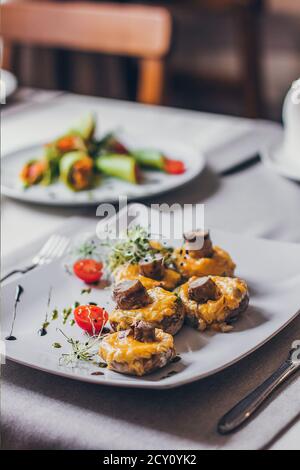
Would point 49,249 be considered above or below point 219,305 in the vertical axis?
below

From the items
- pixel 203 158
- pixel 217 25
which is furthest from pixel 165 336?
pixel 217 25

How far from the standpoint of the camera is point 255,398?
2.47 ft

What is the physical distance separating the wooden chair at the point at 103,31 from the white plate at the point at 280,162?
70 cm

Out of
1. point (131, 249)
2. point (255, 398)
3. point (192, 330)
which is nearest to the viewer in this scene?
point (255, 398)

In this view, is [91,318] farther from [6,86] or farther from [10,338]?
[6,86]

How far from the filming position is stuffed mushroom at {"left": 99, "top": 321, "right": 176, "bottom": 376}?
0.76 m

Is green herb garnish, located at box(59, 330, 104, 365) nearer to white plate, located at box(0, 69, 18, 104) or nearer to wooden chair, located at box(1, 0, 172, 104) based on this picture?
white plate, located at box(0, 69, 18, 104)

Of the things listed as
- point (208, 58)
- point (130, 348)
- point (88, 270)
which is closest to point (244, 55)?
point (208, 58)

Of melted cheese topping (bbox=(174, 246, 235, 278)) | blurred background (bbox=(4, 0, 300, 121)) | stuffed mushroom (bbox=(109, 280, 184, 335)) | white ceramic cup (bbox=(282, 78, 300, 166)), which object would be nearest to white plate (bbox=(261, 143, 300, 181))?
white ceramic cup (bbox=(282, 78, 300, 166))

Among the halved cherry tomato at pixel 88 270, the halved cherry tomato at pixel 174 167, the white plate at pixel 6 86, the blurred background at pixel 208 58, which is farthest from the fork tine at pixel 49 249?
the blurred background at pixel 208 58

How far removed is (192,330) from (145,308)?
0.22ft

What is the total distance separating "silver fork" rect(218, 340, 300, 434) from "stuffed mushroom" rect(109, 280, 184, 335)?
0.42ft

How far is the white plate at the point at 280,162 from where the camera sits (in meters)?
1.36

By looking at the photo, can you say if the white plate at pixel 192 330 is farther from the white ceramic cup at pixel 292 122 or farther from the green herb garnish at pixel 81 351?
the white ceramic cup at pixel 292 122
